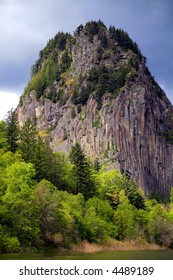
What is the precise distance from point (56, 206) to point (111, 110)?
112892 mm

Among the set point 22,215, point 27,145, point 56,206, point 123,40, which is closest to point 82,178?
point 27,145

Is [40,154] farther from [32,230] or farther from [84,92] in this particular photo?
[84,92]

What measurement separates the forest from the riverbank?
678mm

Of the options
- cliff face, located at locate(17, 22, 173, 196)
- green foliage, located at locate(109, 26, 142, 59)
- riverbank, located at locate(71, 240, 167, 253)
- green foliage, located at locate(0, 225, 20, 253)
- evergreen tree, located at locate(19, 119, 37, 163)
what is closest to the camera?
green foliage, located at locate(0, 225, 20, 253)

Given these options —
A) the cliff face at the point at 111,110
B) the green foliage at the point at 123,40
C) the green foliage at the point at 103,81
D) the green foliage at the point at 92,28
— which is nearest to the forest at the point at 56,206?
the cliff face at the point at 111,110

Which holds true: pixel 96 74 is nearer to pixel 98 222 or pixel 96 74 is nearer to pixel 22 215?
pixel 98 222

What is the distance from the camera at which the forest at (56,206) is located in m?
37.2

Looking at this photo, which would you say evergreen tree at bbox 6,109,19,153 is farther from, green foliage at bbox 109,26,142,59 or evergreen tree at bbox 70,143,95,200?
green foliage at bbox 109,26,142,59

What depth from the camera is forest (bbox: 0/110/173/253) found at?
122 feet

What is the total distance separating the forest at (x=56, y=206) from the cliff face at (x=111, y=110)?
62.0 m

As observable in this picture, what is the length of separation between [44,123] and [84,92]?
862 inches

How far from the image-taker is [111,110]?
508 ft

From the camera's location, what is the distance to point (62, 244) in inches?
1694

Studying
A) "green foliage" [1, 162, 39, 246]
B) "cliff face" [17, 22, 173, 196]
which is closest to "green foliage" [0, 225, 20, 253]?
"green foliage" [1, 162, 39, 246]
